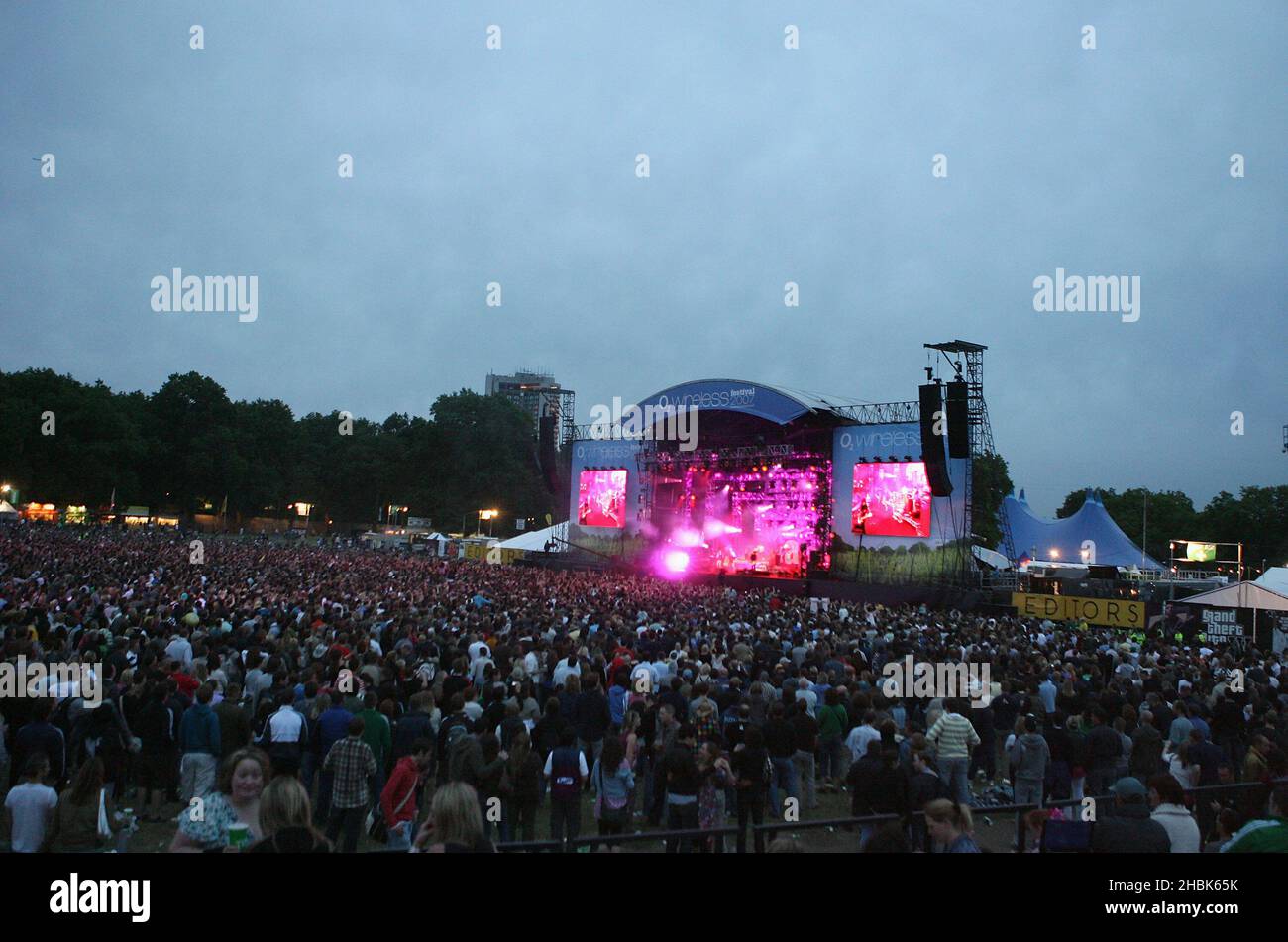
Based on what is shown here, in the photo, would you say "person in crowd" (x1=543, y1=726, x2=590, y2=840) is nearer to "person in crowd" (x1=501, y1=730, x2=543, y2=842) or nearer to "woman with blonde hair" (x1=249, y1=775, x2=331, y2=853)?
"person in crowd" (x1=501, y1=730, x2=543, y2=842)

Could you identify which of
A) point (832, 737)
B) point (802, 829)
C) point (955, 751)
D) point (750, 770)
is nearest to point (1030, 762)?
point (955, 751)

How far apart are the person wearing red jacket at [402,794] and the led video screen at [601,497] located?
101 ft

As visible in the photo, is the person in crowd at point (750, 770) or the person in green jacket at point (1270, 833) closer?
the person in green jacket at point (1270, 833)

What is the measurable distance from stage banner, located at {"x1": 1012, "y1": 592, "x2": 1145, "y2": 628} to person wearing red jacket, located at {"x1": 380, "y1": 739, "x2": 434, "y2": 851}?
1907cm

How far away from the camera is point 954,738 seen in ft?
23.0

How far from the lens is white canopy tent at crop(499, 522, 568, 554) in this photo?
3897cm

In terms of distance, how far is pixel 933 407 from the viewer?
24.3 m

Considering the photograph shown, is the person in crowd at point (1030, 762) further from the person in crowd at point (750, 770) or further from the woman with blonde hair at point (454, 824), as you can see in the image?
the woman with blonde hair at point (454, 824)

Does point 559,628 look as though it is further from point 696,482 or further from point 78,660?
point 696,482

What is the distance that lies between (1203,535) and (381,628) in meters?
72.3

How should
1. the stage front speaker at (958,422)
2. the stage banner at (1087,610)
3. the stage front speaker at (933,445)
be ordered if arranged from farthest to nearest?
the stage front speaker at (933,445) < the stage front speaker at (958,422) < the stage banner at (1087,610)

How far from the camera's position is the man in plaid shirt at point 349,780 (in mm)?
5660

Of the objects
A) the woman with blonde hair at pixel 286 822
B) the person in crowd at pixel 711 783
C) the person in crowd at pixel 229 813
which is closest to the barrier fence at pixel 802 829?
the woman with blonde hair at pixel 286 822
